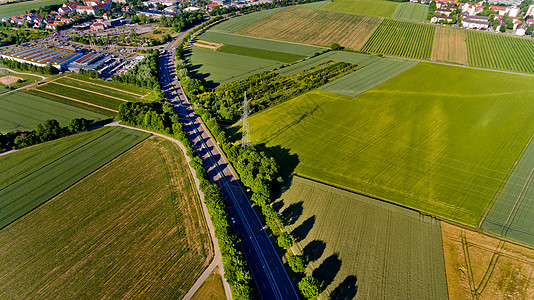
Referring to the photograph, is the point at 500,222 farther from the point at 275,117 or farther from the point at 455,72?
the point at 455,72

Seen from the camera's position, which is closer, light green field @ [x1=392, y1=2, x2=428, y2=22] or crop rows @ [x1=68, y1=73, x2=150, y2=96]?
crop rows @ [x1=68, y1=73, x2=150, y2=96]

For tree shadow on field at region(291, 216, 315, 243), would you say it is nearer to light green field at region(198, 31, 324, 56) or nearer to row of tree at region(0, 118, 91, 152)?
row of tree at region(0, 118, 91, 152)

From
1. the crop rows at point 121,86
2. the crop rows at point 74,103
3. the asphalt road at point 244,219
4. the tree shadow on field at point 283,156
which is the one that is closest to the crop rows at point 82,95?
the crop rows at point 74,103

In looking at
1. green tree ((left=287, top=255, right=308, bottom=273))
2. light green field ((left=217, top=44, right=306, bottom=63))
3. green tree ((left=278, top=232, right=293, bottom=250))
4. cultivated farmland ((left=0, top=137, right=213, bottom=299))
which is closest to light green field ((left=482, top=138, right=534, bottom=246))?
green tree ((left=287, top=255, right=308, bottom=273))

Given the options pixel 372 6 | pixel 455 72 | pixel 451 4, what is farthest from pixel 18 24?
pixel 451 4

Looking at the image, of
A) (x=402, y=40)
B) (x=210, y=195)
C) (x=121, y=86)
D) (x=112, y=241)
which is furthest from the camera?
(x=402, y=40)

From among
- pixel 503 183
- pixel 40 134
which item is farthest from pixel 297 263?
pixel 40 134

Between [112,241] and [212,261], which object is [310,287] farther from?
[112,241]
